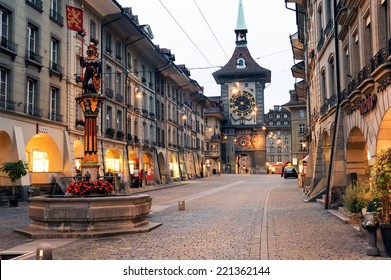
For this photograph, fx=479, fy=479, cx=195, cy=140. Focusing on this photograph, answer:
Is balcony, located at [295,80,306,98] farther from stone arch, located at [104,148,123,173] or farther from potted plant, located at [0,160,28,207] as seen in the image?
potted plant, located at [0,160,28,207]

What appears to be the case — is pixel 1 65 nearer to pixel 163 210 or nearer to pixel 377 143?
pixel 163 210

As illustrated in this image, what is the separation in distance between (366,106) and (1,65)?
1827cm

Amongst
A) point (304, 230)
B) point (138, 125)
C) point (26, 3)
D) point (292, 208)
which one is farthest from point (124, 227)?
point (138, 125)

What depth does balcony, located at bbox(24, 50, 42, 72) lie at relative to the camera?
87.4 feet

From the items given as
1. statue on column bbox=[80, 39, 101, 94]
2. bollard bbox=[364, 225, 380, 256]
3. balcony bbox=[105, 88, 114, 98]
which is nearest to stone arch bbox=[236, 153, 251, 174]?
balcony bbox=[105, 88, 114, 98]

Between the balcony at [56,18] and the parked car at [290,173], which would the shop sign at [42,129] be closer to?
the balcony at [56,18]

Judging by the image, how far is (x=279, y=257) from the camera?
29.4 ft

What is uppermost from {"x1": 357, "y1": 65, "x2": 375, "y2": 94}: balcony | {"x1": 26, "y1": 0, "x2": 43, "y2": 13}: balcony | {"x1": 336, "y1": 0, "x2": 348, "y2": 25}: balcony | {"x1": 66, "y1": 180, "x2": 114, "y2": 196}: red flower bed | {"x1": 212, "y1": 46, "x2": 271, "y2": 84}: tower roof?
{"x1": 212, "y1": 46, "x2": 271, "y2": 84}: tower roof

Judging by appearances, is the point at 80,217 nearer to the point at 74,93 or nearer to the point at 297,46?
the point at 74,93

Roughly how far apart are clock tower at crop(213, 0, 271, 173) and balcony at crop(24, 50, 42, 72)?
2909 inches

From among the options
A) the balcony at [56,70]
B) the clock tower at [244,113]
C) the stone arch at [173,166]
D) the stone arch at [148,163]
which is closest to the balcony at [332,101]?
the balcony at [56,70]

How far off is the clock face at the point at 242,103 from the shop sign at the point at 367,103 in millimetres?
85605

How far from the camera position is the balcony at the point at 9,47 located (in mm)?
24516

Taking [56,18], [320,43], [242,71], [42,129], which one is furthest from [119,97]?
[242,71]
